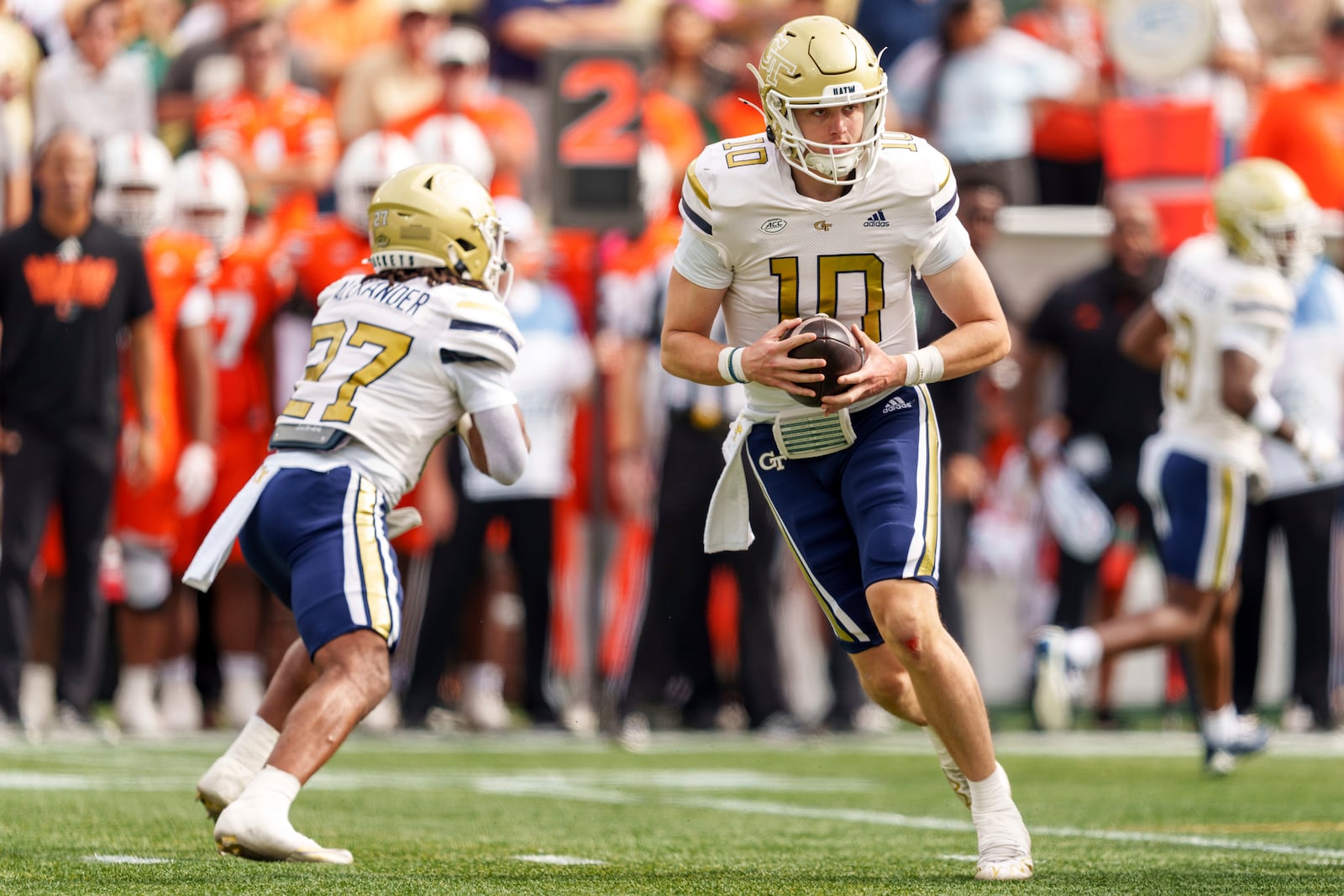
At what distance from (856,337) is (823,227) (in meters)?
0.33

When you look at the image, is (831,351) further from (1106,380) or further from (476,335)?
(1106,380)

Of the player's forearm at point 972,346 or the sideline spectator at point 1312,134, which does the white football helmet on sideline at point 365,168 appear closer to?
the sideline spectator at point 1312,134

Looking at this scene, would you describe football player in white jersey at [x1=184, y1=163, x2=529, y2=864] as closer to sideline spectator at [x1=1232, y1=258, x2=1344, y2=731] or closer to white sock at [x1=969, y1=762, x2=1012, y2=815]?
white sock at [x1=969, y1=762, x2=1012, y2=815]

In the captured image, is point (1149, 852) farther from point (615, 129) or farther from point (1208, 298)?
point (615, 129)

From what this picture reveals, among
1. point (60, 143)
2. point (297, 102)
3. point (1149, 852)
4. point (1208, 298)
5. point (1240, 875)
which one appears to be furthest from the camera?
point (297, 102)

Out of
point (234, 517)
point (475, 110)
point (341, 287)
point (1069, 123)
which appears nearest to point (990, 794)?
point (234, 517)

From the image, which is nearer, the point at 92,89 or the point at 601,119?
the point at 601,119

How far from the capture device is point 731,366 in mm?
4957

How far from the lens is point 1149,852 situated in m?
5.32

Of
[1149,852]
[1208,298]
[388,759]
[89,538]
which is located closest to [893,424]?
[1149,852]

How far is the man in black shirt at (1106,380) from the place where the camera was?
10.3m

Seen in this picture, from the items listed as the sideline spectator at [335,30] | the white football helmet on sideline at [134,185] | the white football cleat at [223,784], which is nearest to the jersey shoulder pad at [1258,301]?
the white football cleat at [223,784]

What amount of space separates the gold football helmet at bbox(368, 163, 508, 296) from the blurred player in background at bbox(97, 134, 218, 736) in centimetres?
421

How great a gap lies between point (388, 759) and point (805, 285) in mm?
3845
